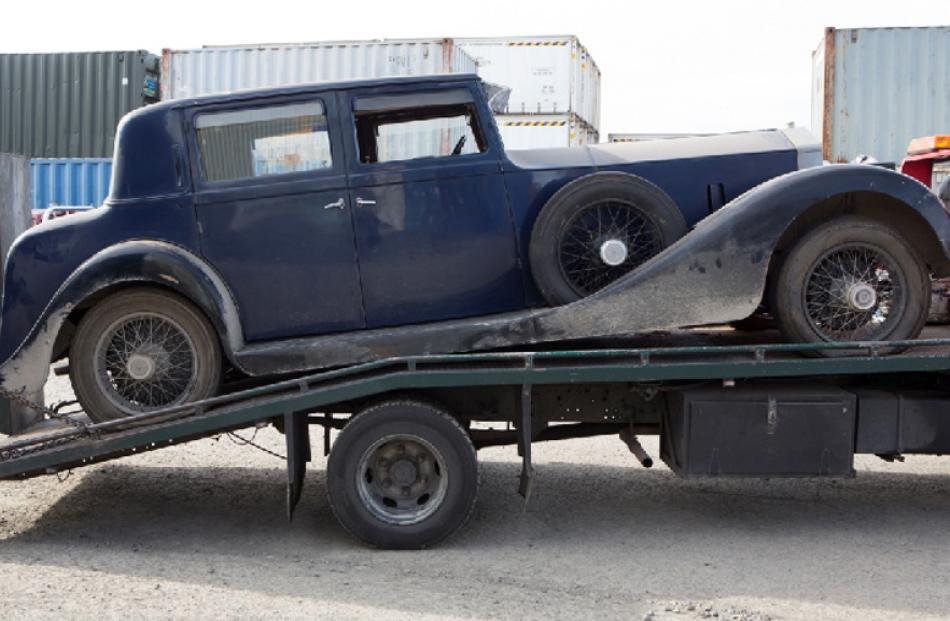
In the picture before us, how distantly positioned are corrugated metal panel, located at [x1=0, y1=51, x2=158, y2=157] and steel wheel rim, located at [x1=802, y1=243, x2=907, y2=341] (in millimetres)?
20477

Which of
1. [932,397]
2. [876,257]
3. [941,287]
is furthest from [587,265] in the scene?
[941,287]

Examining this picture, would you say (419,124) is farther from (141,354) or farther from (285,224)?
(141,354)

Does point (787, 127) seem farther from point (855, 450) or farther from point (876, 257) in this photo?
point (855, 450)

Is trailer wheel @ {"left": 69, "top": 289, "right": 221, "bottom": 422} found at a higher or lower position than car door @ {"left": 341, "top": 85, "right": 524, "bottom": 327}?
lower

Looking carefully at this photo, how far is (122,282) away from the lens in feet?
19.6

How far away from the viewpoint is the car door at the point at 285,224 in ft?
20.0

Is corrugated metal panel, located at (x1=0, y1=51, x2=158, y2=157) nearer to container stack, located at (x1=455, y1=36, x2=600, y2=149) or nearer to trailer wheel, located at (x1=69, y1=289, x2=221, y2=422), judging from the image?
container stack, located at (x1=455, y1=36, x2=600, y2=149)

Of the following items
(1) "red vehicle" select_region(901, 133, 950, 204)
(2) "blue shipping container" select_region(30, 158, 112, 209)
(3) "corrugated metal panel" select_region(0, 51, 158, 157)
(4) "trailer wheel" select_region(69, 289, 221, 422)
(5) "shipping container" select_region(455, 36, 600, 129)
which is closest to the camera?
(4) "trailer wheel" select_region(69, 289, 221, 422)

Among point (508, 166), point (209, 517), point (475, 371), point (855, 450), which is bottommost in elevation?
point (209, 517)

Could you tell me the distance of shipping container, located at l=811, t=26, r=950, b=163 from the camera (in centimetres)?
1538

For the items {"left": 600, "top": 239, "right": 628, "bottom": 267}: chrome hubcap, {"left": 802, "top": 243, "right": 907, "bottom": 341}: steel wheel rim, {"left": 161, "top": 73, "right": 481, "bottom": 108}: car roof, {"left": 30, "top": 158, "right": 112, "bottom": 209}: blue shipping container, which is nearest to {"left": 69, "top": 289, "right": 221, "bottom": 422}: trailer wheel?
{"left": 161, "top": 73, "right": 481, "bottom": 108}: car roof

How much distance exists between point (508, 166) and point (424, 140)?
1.76 feet

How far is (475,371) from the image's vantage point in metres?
5.84

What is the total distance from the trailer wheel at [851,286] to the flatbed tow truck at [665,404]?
0.45 ft
